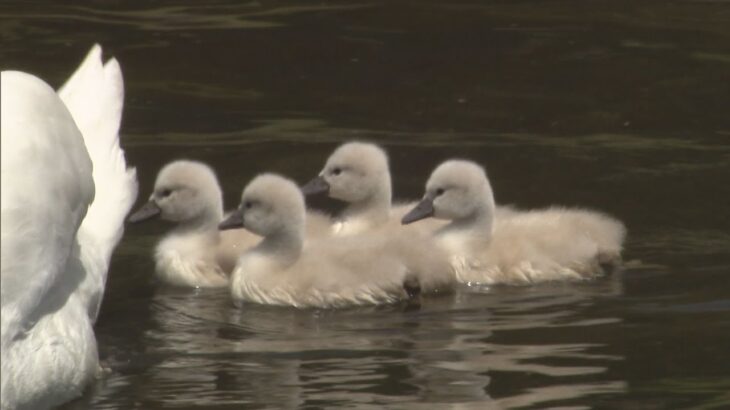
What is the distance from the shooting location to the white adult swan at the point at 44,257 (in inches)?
241

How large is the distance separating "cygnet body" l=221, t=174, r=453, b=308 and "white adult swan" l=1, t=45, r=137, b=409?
88 cm

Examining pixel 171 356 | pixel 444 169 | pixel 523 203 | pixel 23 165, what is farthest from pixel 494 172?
pixel 23 165

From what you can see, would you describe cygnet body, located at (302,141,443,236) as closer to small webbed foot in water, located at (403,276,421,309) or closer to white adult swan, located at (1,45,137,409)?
small webbed foot in water, located at (403,276,421,309)

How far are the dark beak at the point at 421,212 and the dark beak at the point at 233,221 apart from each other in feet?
2.21

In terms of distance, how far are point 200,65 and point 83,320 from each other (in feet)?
17.1

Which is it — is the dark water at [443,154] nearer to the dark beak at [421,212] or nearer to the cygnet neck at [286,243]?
the cygnet neck at [286,243]

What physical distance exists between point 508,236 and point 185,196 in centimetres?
133

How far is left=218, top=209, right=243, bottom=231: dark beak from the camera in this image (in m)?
8.12

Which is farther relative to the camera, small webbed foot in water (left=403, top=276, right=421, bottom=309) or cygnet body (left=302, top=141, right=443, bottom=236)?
cygnet body (left=302, top=141, right=443, bottom=236)

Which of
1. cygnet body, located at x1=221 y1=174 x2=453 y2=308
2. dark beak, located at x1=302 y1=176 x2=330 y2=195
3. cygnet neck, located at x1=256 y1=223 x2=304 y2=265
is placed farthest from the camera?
dark beak, located at x1=302 y1=176 x2=330 y2=195

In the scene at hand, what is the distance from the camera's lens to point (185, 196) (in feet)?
27.6

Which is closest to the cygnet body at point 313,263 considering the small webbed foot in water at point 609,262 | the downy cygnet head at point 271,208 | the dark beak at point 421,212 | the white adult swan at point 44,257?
the downy cygnet head at point 271,208

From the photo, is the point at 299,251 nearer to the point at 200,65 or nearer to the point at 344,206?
the point at 344,206

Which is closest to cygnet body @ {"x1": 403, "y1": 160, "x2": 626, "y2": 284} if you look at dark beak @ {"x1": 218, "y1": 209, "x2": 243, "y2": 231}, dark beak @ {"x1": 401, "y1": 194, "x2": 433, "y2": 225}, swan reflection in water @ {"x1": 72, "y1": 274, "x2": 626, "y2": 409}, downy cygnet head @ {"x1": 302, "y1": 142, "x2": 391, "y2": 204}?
dark beak @ {"x1": 401, "y1": 194, "x2": 433, "y2": 225}
